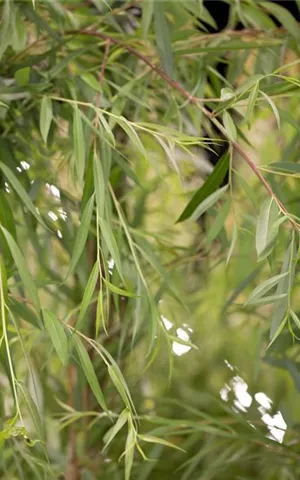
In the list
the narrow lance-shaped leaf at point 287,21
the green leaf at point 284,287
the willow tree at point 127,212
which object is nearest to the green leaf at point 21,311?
the willow tree at point 127,212

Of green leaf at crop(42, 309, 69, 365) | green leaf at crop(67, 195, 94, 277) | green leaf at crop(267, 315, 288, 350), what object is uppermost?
green leaf at crop(67, 195, 94, 277)

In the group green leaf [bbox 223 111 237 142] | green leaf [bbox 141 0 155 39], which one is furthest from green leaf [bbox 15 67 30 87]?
green leaf [bbox 223 111 237 142]

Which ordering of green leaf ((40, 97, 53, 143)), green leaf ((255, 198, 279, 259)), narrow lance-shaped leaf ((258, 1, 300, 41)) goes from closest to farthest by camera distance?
1. green leaf ((255, 198, 279, 259))
2. green leaf ((40, 97, 53, 143))
3. narrow lance-shaped leaf ((258, 1, 300, 41))

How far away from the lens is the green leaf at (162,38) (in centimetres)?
68

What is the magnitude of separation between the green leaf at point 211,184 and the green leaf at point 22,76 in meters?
0.17

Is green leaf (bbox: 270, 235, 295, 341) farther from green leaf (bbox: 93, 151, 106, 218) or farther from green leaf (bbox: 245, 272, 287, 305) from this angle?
green leaf (bbox: 93, 151, 106, 218)

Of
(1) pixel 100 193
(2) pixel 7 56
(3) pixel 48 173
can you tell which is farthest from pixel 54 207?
(1) pixel 100 193

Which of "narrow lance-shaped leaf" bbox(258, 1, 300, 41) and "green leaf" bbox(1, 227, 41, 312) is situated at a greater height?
"green leaf" bbox(1, 227, 41, 312)

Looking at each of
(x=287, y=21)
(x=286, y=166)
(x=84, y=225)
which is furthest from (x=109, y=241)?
(x=287, y=21)

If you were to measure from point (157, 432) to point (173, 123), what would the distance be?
314 millimetres

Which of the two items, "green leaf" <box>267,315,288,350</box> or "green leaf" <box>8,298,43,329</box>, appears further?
"green leaf" <box>8,298,43,329</box>

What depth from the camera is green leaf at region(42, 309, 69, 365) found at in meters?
0.56

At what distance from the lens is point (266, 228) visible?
532 millimetres

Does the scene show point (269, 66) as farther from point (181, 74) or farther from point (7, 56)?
point (7, 56)
